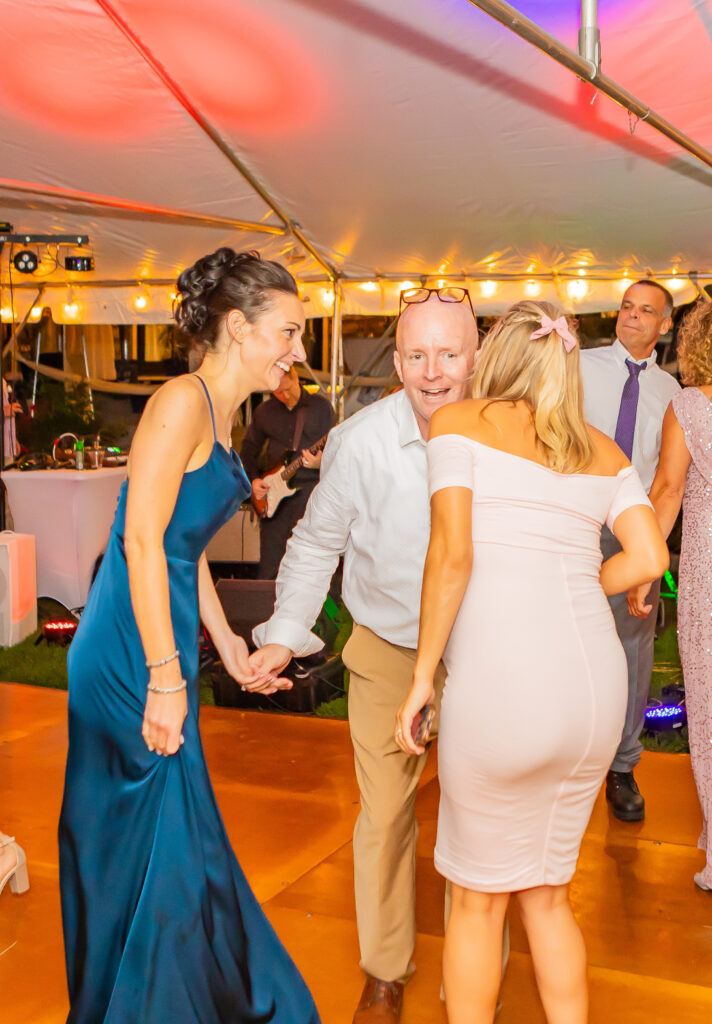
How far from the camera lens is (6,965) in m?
2.57

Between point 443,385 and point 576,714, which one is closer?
point 576,714

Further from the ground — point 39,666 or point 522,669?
point 522,669

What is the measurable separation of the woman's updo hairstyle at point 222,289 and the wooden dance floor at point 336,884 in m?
1.61

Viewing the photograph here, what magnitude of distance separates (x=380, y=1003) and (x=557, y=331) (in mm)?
1579

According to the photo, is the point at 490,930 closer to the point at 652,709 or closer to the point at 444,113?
the point at 652,709

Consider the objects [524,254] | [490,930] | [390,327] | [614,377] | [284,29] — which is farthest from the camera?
[390,327]

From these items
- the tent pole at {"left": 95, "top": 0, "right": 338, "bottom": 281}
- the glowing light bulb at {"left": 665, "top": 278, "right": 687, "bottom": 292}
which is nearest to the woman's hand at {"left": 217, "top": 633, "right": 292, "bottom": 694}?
the tent pole at {"left": 95, "top": 0, "right": 338, "bottom": 281}

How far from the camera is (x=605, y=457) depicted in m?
1.88

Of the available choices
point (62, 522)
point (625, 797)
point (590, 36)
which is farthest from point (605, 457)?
point (62, 522)

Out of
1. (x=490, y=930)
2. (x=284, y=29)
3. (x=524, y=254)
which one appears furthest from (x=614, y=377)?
(x=524, y=254)

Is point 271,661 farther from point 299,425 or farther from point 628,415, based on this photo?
point 299,425

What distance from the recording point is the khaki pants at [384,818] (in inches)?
92.8

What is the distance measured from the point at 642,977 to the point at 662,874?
2.23 ft

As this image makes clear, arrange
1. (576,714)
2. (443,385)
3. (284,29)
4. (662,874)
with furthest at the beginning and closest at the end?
(284,29) < (662,874) < (443,385) < (576,714)
